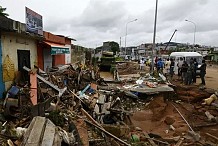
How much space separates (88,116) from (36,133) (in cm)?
348

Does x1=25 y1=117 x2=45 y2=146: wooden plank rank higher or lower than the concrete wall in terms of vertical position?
lower

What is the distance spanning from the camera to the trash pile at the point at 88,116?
668 centimetres

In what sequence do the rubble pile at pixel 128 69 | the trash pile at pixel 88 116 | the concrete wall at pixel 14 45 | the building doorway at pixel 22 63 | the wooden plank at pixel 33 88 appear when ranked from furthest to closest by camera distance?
1. the rubble pile at pixel 128 69
2. the building doorway at pixel 22 63
3. the concrete wall at pixel 14 45
4. the wooden plank at pixel 33 88
5. the trash pile at pixel 88 116

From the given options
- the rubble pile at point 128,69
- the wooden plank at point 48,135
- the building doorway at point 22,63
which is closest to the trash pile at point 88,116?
the wooden plank at point 48,135

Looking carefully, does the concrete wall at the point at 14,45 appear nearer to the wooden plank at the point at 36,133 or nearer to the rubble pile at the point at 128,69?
the wooden plank at the point at 36,133

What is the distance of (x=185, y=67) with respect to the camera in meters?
20.7

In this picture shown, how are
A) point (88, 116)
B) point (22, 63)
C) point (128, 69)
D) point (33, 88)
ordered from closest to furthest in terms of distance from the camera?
point (88, 116)
point (33, 88)
point (22, 63)
point (128, 69)

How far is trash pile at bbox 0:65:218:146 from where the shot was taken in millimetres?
6676

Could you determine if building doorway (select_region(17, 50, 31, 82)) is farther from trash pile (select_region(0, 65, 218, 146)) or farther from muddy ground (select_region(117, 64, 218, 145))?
muddy ground (select_region(117, 64, 218, 145))

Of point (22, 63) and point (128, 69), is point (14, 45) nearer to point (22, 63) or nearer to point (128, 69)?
point (22, 63)

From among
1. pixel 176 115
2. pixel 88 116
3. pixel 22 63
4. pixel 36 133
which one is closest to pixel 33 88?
pixel 88 116

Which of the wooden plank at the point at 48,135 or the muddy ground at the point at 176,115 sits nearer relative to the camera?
the wooden plank at the point at 48,135

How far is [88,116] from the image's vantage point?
365 inches

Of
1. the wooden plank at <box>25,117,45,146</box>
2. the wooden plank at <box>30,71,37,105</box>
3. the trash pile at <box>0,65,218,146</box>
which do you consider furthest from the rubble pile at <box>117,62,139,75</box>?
the wooden plank at <box>25,117,45,146</box>
